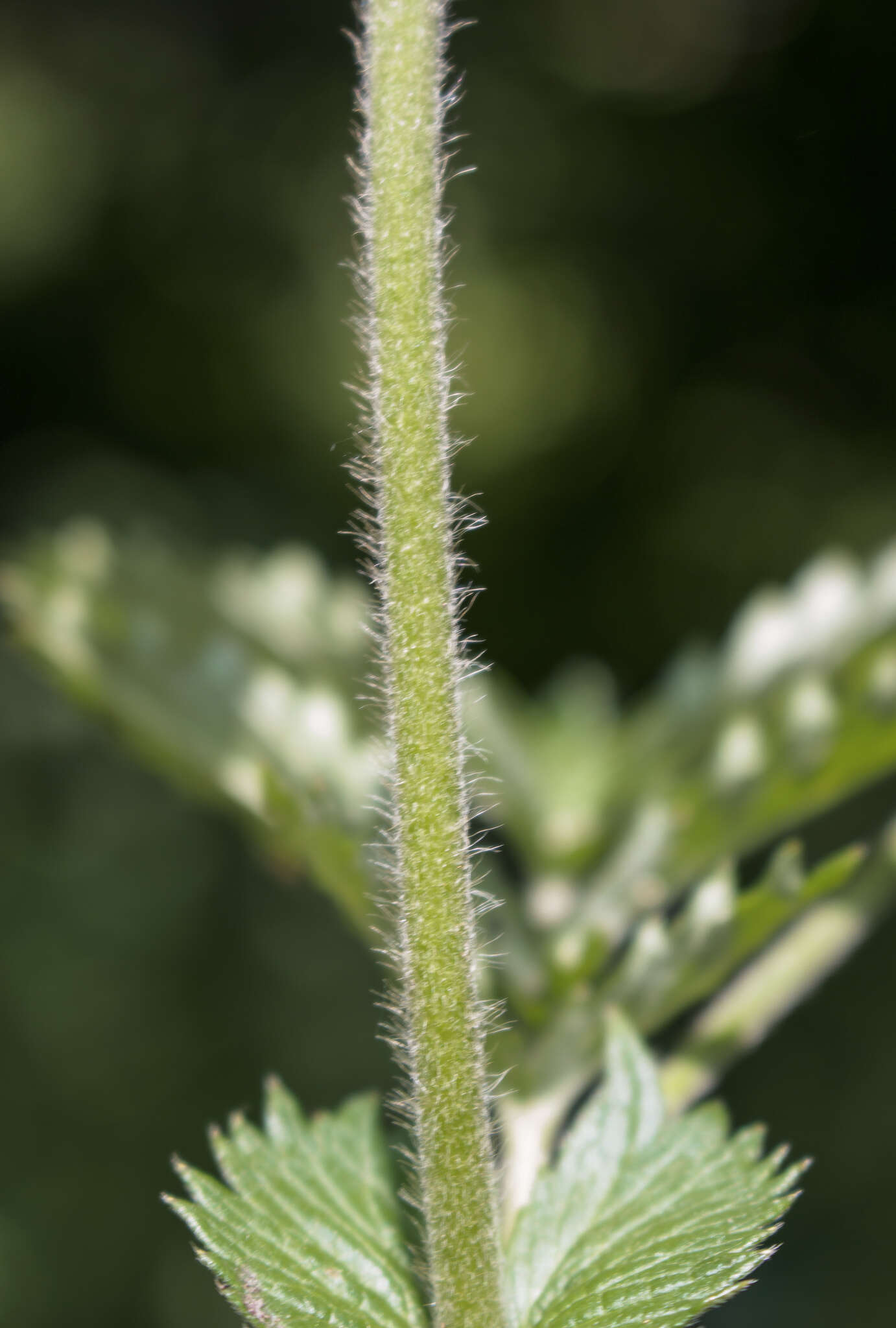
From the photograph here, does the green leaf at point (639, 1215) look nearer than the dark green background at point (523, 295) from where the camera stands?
Yes

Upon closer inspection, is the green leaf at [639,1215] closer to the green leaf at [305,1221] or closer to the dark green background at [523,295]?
the green leaf at [305,1221]

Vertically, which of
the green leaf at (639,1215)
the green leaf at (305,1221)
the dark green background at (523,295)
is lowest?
the green leaf at (639,1215)

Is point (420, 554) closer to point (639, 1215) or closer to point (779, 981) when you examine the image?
point (639, 1215)

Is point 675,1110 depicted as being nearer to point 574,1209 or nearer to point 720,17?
point 574,1209

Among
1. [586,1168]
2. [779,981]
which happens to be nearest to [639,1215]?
[586,1168]

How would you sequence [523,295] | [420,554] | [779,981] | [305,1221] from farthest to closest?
[523,295] → [779,981] → [305,1221] → [420,554]

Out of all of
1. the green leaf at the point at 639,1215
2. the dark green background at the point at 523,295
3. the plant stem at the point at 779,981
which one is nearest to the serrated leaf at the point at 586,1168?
the green leaf at the point at 639,1215

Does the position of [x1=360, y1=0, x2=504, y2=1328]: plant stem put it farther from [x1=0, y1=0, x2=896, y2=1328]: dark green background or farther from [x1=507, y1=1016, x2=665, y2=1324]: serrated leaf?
[x1=0, y1=0, x2=896, y2=1328]: dark green background
